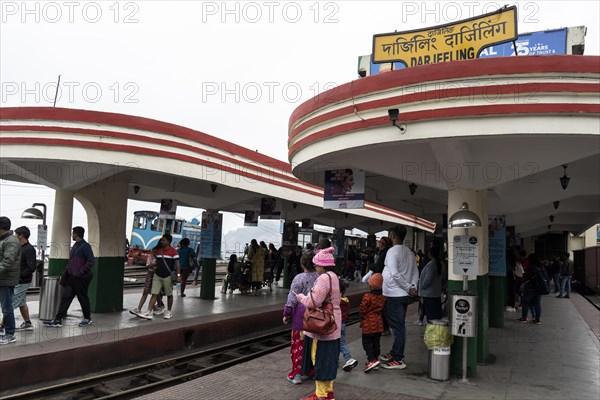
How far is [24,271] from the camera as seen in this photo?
7.81 metres

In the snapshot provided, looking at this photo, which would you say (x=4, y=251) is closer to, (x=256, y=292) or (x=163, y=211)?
(x=163, y=211)

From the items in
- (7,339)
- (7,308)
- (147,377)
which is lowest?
(147,377)

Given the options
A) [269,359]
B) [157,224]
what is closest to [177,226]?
[157,224]

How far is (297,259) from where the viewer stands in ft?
61.0

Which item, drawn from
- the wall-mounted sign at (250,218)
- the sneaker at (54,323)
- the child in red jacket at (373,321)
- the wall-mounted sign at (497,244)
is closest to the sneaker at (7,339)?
the sneaker at (54,323)

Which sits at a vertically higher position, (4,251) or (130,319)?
(4,251)

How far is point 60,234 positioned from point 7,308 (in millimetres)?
3125

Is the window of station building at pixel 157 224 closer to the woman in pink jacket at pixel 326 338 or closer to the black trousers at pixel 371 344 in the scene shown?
the black trousers at pixel 371 344

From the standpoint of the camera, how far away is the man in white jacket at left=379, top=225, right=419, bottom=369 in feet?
21.2

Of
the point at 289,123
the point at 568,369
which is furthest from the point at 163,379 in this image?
the point at 568,369

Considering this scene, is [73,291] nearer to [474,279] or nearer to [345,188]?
[345,188]

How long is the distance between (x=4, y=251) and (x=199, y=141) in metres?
4.85

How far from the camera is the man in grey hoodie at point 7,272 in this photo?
6863 millimetres

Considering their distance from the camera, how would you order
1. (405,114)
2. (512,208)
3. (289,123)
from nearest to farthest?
1. (405,114)
2. (289,123)
3. (512,208)
